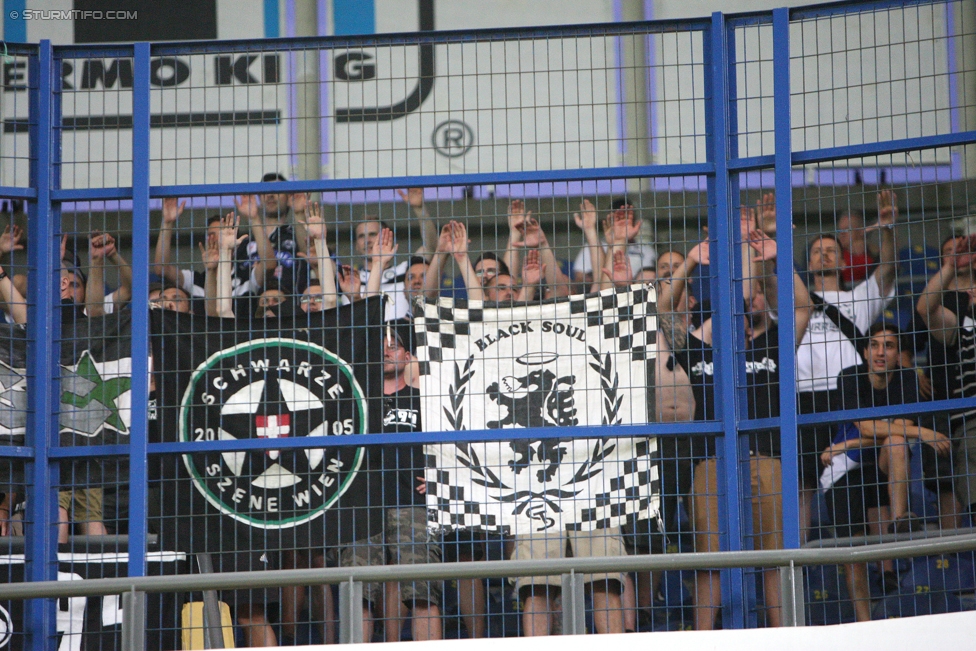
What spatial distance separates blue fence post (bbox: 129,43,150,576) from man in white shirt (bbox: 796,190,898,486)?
3.02m

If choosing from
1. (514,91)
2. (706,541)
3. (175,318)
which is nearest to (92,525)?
(175,318)

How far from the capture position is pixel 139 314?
584 cm

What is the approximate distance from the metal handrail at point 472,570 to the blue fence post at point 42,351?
0.87 m

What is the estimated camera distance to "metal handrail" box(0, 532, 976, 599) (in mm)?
4777

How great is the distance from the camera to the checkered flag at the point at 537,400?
5.60m

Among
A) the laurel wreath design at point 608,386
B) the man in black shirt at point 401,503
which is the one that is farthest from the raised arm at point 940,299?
the man in black shirt at point 401,503

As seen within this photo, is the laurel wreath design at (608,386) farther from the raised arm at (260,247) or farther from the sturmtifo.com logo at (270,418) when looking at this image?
the raised arm at (260,247)

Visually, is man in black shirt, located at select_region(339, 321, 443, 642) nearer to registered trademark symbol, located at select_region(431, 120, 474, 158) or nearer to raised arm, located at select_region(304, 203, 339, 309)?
raised arm, located at select_region(304, 203, 339, 309)


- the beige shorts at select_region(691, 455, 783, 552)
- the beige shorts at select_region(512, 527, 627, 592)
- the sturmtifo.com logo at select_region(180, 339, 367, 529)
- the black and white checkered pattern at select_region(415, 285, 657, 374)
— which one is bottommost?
the beige shorts at select_region(512, 527, 627, 592)

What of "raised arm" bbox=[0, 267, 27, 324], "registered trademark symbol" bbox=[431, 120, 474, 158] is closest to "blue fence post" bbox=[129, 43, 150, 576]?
"raised arm" bbox=[0, 267, 27, 324]

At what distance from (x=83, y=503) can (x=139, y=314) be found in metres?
1.02

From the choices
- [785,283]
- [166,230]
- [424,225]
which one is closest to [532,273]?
[424,225]

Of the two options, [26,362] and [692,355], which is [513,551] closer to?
[692,355]

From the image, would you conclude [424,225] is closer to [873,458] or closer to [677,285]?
[677,285]
